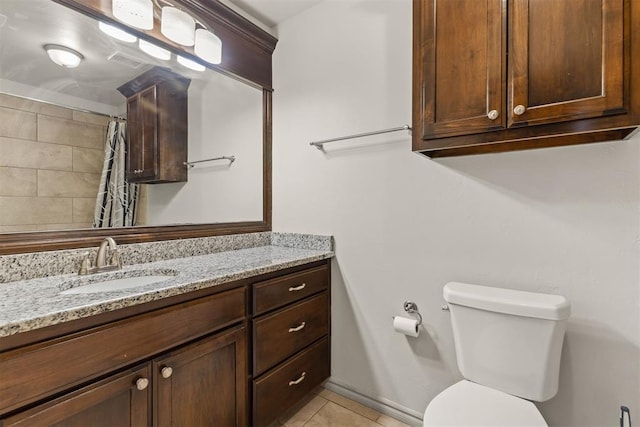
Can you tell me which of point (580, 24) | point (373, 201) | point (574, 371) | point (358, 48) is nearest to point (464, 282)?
point (574, 371)

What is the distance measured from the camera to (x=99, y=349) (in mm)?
894

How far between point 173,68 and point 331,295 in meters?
1.63

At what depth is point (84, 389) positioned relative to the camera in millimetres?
868

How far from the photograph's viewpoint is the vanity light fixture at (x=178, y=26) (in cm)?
157

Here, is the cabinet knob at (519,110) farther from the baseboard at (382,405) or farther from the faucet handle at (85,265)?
the faucet handle at (85,265)

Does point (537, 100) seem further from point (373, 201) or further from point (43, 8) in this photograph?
point (43, 8)

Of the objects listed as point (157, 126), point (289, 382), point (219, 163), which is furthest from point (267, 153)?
point (289, 382)

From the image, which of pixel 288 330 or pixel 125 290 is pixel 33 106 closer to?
pixel 125 290

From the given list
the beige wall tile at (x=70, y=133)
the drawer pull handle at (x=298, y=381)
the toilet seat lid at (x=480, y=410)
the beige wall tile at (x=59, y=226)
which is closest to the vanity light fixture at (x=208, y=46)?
the beige wall tile at (x=70, y=133)

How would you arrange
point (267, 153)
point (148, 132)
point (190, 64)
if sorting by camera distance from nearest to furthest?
point (148, 132) → point (190, 64) → point (267, 153)

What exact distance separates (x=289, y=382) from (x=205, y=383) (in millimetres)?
515

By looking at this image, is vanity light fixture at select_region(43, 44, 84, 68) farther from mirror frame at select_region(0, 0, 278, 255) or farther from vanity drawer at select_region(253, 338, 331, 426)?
vanity drawer at select_region(253, 338, 331, 426)

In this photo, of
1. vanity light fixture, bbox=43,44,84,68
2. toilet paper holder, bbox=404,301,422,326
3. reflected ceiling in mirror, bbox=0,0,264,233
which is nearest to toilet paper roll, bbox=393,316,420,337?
toilet paper holder, bbox=404,301,422,326

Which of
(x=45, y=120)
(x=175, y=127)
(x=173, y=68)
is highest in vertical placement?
(x=173, y=68)
